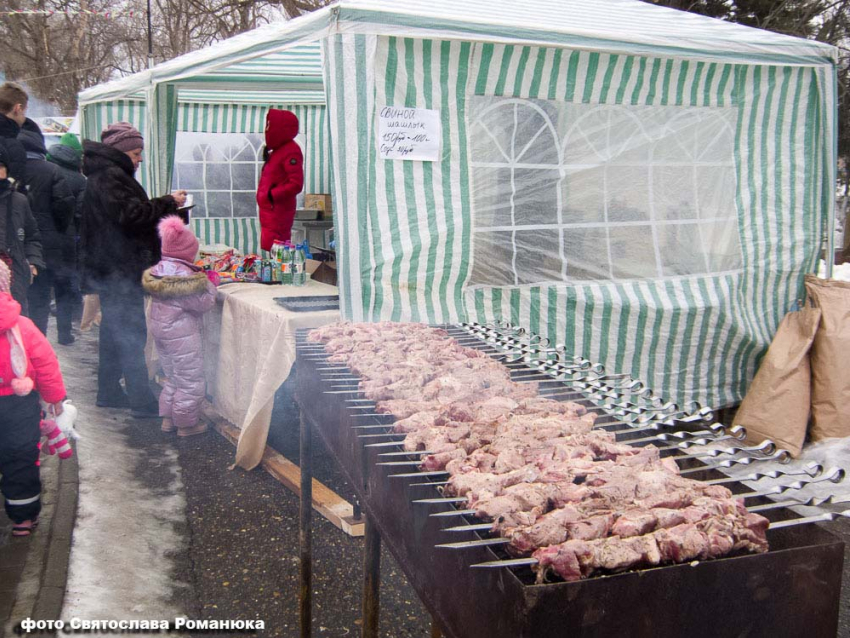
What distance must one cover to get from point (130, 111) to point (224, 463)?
533cm

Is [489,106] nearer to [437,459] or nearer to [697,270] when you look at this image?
[697,270]

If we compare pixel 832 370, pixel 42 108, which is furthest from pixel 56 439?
pixel 42 108

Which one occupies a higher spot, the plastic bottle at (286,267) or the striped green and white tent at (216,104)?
the striped green and white tent at (216,104)

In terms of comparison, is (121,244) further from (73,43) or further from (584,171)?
(73,43)

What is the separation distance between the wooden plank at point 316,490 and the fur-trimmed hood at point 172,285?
1.10m

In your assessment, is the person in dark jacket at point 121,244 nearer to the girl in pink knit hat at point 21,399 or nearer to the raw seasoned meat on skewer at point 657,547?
the girl in pink knit hat at point 21,399

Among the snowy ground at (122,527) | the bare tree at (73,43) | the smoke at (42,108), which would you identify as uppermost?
the bare tree at (73,43)

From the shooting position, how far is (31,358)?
343 cm

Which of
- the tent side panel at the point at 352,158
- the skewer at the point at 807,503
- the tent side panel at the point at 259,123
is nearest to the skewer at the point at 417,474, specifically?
the skewer at the point at 807,503

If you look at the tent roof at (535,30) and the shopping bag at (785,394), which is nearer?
the tent roof at (535,30)

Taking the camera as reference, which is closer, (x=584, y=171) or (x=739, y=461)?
(x=739, y=461)

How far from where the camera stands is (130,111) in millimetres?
8414

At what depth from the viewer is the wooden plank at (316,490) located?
153 inches

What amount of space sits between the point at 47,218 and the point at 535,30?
5329 millimetres
